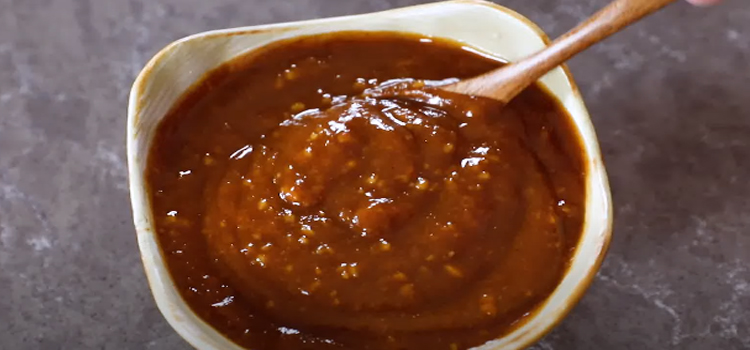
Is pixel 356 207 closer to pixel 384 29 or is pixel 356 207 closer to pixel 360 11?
pixel 384 29

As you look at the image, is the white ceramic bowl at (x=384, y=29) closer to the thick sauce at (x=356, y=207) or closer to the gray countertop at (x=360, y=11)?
the thick sauce at (x=356, y=207)

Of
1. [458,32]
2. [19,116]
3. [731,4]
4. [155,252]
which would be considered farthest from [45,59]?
Result: [731,4]

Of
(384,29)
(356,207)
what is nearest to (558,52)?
(384,29)

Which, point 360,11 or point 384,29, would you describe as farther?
point 360,11

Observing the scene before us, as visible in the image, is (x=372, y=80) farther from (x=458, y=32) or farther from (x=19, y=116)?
(x=19, y=116)


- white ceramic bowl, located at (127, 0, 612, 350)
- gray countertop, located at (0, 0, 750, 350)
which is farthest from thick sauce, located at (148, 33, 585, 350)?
gray countertop, located at (0, 0, 750, 350)

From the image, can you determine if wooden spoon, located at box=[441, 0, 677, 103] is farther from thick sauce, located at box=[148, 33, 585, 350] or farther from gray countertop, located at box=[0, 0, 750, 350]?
gray countertop, located at box=[0, 0, 750, 350]

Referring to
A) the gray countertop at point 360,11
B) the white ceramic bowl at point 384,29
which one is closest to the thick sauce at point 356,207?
the white ceramic bowl at point 384,29
